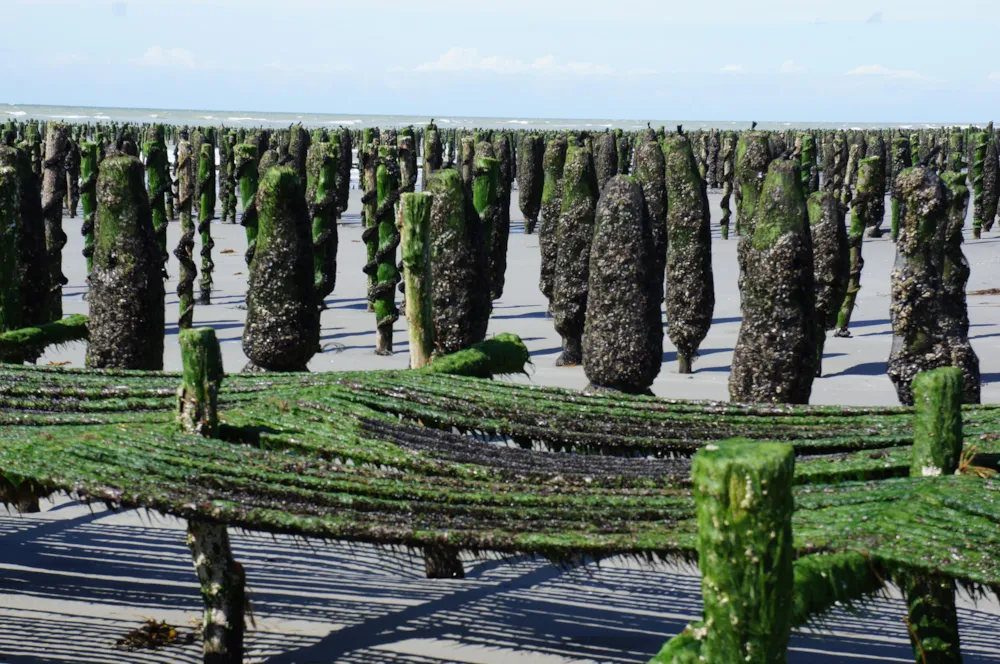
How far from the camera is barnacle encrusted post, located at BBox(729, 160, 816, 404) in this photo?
8398 millimetres

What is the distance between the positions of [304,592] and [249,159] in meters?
8.61

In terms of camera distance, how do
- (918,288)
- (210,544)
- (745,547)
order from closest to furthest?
1. (745,547)
2. (210,544)
3. (918,288)

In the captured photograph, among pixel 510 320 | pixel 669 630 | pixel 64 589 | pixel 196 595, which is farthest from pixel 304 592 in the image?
pixel 510 320

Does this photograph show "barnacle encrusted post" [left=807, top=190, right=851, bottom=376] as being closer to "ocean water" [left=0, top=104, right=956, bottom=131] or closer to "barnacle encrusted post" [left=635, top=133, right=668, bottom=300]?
"barnacle encrusted post" [left=635, top=133, right=668, bottom=300]

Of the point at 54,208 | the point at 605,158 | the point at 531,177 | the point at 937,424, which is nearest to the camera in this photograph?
the point at 937,424

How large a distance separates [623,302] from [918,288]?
211 cm

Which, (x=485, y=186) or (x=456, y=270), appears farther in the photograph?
(x=485, y=186)

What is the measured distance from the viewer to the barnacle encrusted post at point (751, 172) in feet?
38.6

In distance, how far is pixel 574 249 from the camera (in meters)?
12.4

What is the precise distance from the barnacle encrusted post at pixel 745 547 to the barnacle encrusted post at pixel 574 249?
9.28 m

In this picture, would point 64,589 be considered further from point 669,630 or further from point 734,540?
point 734,540

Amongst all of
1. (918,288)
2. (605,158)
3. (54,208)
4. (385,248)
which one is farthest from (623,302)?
(605,158)

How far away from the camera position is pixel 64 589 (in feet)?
23.6

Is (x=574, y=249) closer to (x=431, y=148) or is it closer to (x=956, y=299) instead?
(x=956, y=299)
